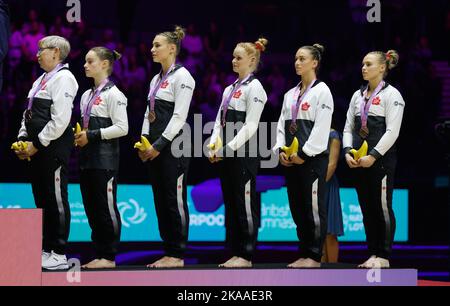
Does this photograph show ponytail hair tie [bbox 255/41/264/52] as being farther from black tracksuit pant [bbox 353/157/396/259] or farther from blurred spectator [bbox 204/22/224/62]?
blurred spectator [bbox 204/22/224/62]

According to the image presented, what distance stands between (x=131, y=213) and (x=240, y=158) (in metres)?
3.34

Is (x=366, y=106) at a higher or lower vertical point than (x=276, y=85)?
lower

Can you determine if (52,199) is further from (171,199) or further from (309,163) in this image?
(309,163)

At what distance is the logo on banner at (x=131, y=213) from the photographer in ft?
29.5

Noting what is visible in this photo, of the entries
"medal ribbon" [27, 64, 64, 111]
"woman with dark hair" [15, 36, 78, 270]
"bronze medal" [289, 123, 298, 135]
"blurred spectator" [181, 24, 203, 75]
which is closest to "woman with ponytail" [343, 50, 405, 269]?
"bronze medal" [289, 123, 298, 135]

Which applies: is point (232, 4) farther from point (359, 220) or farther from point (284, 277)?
point (284, 277)

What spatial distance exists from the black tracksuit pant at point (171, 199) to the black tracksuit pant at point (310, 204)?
785 mm

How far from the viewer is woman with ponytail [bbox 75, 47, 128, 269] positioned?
571cm

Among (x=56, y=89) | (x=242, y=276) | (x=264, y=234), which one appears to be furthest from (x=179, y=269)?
(x=264, y=234)

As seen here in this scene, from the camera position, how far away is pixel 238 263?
5840 millimetres

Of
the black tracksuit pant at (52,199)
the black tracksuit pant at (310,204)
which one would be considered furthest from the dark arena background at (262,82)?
the black tracksuit pant at (52,199)

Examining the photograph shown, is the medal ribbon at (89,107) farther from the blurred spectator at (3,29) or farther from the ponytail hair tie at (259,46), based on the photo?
the ponytail hair tie at (259,46)

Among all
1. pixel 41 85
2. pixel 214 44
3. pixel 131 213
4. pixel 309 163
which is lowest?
pixel 131 213

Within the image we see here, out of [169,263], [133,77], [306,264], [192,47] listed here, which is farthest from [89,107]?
[192,47]
